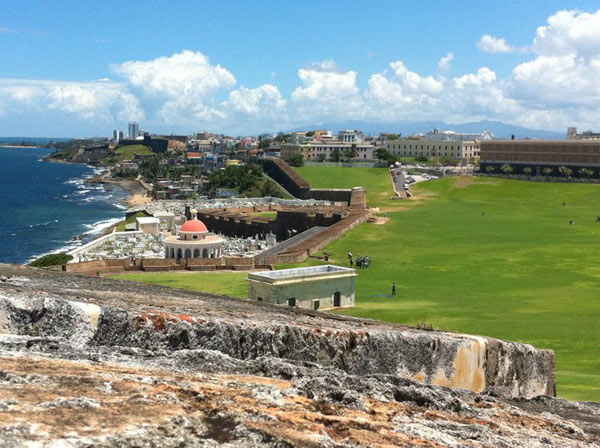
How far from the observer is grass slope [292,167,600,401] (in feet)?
83.6

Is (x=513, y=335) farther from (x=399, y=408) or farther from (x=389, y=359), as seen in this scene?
(x=399, y=408)

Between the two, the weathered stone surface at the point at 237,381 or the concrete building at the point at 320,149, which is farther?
the concrete building at the point at 320,149

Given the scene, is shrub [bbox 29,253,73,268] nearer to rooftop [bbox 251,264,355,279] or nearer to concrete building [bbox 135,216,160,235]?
rooftop [bbox 251,264,355,279]

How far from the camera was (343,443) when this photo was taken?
4.43 metres

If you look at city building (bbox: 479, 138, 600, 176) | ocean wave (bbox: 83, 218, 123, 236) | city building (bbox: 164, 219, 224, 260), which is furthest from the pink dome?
city building (bbox: 479, 138, 600, 176)

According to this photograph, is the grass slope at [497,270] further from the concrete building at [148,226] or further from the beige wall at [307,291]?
the concrete building at [148,226]

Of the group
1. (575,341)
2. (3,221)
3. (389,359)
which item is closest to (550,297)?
(575,341)

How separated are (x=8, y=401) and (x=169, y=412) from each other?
3.26 feet

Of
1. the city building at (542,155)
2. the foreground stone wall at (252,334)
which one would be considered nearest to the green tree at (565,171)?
the city building at (542,155)

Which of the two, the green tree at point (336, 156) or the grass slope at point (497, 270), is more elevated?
the green tree at point (336, 156)

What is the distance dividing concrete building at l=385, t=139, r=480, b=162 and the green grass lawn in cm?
11000

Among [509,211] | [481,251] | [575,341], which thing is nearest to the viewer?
[575,341]

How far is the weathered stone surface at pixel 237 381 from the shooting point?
13.9ft

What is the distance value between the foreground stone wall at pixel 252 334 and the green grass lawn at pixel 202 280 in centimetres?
2354
